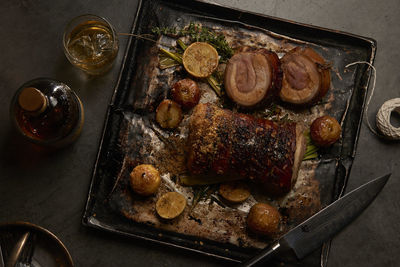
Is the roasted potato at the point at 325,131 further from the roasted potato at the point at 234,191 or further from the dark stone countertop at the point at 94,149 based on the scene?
the roasted potato at the point at 234,191

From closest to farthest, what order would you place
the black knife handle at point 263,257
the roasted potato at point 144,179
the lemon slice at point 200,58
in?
the black knife handle at point 263,257
the roasted potato at point 144,179
the lemon slice at point 200,58

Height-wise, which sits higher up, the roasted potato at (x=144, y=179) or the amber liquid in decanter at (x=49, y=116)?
the amber liquid in decanter at (x=49, y=116)

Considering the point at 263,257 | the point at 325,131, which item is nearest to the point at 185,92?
the point at 325,131

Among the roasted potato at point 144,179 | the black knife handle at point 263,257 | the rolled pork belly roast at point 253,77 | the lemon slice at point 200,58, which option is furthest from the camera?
the lemon slice at point 200,58

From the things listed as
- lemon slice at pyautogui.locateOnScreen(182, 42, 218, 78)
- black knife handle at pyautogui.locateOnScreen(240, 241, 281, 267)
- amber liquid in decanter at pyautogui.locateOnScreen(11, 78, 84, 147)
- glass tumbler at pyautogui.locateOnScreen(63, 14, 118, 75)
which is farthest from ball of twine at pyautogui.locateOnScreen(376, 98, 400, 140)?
amber liquid in decanter at pyautogui.locateOnScreen(11, 78, 84, 147)

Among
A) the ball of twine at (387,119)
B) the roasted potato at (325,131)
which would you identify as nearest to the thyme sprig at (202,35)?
the roasted potato at (325,131)

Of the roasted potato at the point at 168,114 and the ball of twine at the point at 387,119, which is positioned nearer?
the roasted potato at the point at 168,114

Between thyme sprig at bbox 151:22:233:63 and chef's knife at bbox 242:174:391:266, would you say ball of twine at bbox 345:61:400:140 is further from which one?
thyme sprig at bbox 151:22:233:63

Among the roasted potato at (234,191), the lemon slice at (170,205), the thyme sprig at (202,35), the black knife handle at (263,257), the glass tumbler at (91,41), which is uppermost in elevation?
the thyme sprig at (202,35)
